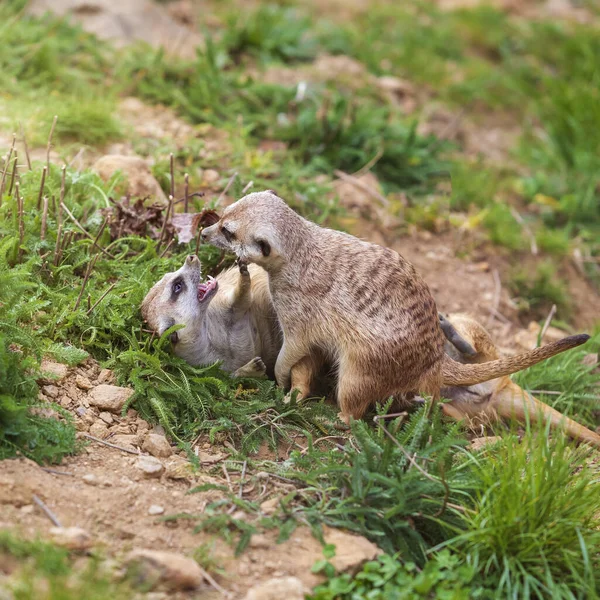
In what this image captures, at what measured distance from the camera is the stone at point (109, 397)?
11.1 feet

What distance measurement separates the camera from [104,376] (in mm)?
3525

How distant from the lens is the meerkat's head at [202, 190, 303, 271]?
356 cm

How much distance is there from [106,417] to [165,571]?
3.27 feet

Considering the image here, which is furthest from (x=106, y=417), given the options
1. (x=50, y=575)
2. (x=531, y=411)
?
(x=531, y=411)

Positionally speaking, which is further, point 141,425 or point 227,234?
point 227,234

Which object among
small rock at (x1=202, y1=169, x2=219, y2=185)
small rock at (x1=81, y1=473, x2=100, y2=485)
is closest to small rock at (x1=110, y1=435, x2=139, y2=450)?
small rock at (x1=81, y1=473, x2=100, y2=485)

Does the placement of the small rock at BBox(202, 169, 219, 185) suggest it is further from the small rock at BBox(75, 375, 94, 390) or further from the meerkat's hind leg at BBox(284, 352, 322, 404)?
the small rock at BBox(75, 375, 94, 390)

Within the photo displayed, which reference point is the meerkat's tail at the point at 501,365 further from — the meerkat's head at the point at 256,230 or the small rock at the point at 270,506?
the small rock at the point at 270,506

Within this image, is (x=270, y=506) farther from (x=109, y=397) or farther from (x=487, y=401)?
(x=487, y=401)

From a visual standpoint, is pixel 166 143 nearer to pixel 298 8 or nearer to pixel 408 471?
pixel 408 471

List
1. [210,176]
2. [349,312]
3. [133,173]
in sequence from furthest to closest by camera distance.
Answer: [210,176], [133,173], [349,312]

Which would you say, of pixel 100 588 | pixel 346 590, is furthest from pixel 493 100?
pixel 100 588

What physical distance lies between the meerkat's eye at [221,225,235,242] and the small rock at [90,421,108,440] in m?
0.96

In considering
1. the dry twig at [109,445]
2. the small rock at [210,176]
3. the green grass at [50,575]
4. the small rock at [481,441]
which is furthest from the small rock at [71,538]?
the small rock at [210,176]
